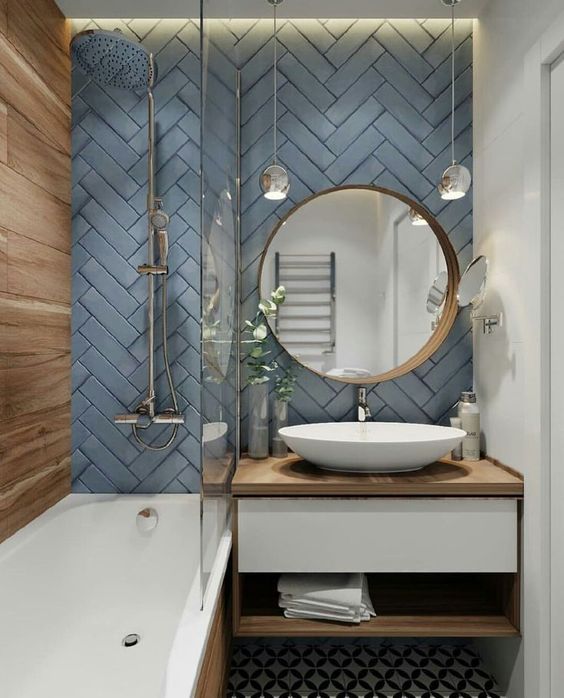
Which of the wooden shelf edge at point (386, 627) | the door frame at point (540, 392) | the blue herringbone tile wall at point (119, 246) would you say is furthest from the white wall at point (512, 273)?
the blue herringbone tile wall at point (119, 246)

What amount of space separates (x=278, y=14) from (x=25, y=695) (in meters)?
2.51

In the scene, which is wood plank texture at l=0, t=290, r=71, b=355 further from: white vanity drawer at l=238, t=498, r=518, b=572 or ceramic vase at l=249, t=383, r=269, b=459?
white vanity drawer at l=238, t=498, r=518, b=572

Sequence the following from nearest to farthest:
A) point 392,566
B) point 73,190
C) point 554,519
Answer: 1. point 554,519
2. point 392,566
3. point 73,190

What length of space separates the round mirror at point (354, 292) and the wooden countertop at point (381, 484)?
0.52 m

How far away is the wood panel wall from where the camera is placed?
1.73 metres

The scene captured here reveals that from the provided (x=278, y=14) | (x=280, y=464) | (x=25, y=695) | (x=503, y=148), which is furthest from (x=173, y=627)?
(x=278, y=14)

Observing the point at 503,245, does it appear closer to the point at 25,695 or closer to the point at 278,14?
the point at 278,14

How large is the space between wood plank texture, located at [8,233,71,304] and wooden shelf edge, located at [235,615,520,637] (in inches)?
51.9

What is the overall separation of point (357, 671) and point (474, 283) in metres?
1.49

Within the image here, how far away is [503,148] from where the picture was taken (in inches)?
74.9

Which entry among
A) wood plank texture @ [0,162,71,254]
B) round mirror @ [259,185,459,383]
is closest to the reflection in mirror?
round mirror @ [259,185,459,383]

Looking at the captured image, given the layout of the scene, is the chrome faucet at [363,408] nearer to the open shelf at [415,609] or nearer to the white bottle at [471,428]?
the white bottle at [471,428]

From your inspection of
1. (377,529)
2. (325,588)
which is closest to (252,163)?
(377,529)

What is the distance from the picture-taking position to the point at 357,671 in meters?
2.04
